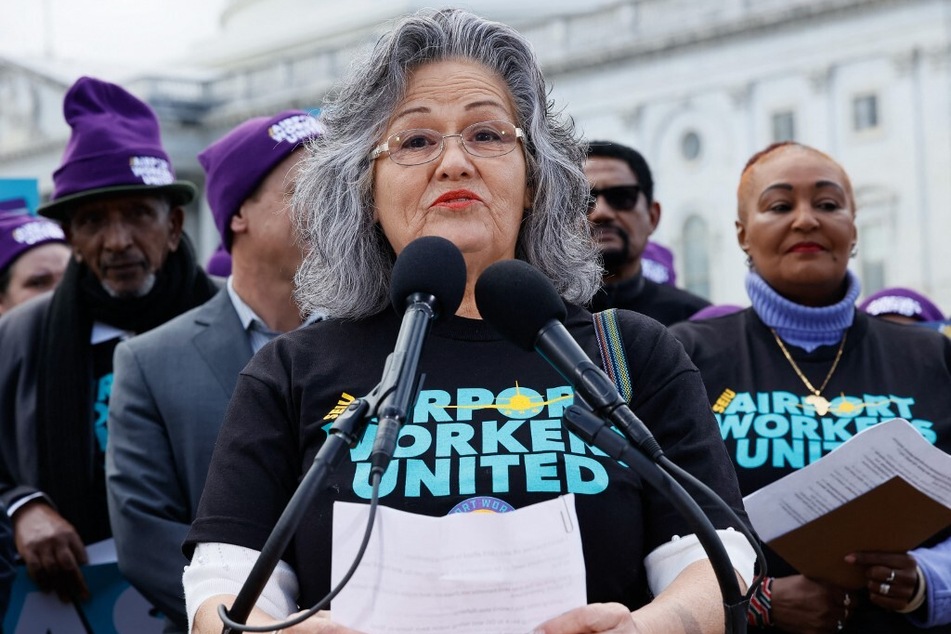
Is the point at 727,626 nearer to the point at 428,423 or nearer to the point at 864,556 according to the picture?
the point at 428,423

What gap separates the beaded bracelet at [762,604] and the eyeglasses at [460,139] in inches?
52.6

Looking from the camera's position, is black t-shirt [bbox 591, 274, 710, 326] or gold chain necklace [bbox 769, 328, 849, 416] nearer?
gold chain necklace [bbox 769, 328, 849, 416]

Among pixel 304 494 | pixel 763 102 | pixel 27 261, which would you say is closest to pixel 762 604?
pixel 304 494

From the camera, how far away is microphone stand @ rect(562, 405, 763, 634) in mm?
1844

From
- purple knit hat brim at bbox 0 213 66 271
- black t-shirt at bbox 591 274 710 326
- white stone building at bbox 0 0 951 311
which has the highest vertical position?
white stone building at bbox 0 0 951 311

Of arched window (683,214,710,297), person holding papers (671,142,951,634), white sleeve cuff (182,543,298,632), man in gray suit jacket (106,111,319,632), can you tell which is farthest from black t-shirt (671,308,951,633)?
arched window (683,214,710,297)

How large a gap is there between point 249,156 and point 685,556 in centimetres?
206

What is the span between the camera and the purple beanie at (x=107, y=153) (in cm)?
424

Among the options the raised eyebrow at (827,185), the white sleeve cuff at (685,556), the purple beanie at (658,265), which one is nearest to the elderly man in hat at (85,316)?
the raised eyebrow at (827,185)

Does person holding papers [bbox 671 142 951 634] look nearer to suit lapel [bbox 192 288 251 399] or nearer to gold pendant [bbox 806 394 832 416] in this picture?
gold pendant [bbox 806 394 832 416]

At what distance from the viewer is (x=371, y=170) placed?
2555mm

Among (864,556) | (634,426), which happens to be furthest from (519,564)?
(864,556)

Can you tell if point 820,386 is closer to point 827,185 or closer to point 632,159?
point 827,185

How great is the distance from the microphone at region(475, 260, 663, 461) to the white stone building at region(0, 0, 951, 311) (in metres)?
22.4
